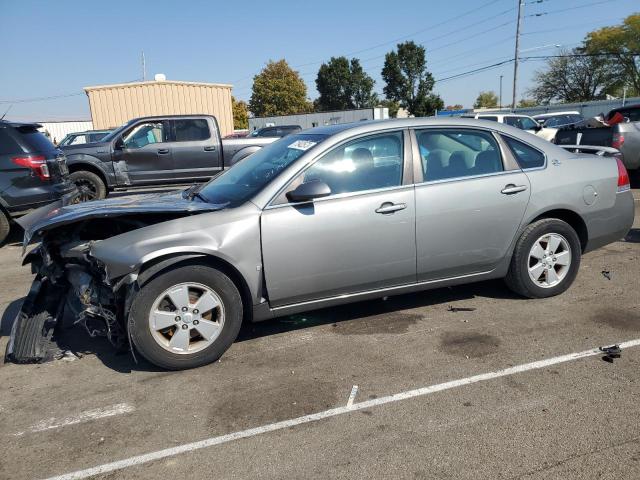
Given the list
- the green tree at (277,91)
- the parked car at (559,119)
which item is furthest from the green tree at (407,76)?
the parked car at (559,119)

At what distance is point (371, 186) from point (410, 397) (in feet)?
5.31

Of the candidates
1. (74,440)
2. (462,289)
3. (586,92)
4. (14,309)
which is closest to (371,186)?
(462,289)

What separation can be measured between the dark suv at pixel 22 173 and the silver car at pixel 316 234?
403 cm

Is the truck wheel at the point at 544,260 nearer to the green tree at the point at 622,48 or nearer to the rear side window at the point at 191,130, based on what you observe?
the rear side window at the point at 191,130

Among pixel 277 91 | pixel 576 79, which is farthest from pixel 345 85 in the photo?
pixel 576 79

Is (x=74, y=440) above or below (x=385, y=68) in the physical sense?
below

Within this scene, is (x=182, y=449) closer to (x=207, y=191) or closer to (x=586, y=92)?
(x=207, y=191)

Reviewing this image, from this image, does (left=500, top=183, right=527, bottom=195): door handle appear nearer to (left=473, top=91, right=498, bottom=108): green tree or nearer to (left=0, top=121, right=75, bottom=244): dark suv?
(left=0, top=121, right=75, bottom=244): dark suv

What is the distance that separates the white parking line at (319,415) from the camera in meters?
2.69

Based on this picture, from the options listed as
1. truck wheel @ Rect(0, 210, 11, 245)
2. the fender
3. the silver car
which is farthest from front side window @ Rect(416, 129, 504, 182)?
the fender

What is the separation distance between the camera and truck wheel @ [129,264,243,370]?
11.4 feet

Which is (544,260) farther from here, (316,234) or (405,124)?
(316,234)

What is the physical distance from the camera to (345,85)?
74.6 meters

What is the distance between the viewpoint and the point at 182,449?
9.18 ft
